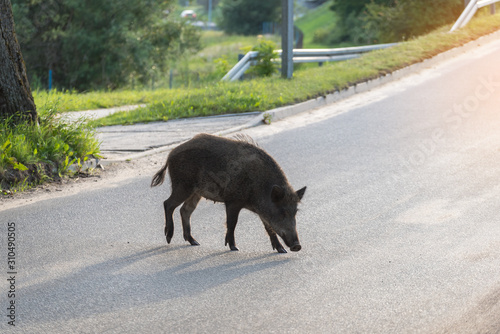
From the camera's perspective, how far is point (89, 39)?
24.8 m

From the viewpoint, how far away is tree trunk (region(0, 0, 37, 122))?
974 centimetres

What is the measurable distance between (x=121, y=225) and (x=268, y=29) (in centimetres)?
5279

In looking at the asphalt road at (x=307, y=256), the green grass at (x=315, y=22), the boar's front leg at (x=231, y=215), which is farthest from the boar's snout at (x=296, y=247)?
the green grass at (x=315, y=22)

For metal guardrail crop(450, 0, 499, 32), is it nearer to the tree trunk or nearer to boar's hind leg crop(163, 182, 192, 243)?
the tree trunk

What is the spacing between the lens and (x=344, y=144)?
1164cm

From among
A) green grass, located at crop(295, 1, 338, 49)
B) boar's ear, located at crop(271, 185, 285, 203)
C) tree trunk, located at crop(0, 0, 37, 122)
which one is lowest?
green grass, located at crop(295, 1, 338, 49)

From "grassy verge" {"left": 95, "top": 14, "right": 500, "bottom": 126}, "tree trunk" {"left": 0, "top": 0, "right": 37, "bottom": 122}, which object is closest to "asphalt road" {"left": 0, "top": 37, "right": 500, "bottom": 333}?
"tree trunk" {"left": 0, "top": 0, "right": 37, "bottom": 122}

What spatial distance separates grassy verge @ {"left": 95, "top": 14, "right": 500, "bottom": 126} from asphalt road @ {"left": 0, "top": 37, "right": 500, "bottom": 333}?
332cm

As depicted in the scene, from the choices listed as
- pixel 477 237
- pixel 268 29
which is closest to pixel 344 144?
pixel 477 237

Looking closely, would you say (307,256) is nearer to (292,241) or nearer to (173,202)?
(292,241)

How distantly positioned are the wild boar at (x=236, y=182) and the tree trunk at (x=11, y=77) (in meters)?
4.05

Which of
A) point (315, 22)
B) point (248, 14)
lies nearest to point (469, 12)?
point (248, 14)

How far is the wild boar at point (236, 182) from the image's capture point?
643 cm

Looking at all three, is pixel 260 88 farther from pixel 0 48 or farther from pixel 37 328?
pixel 37 328
